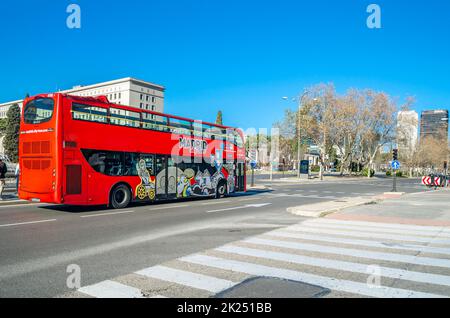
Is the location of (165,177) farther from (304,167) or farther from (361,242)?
(304,167)

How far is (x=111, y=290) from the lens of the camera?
4.70 metres

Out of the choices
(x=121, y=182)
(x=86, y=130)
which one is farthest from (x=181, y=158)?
(x=86, y=130)

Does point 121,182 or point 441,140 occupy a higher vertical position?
point 441,140

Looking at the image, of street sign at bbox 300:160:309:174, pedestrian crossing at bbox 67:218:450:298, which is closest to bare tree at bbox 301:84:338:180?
street sign at bbox 300:160:309:174

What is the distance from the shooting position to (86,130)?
42.8ft

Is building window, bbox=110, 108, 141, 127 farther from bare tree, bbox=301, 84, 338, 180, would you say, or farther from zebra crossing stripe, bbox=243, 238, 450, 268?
bare tree, bbox=301, 84, 338, 180

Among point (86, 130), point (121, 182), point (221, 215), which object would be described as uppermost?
point (86, 130)

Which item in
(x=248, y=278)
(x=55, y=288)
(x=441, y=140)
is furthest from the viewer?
(x=441, y=140)

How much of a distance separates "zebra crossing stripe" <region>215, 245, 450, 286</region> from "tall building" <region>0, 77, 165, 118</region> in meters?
38.1

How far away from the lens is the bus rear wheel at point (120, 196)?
1411cm

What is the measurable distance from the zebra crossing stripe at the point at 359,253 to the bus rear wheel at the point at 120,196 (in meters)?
7.56

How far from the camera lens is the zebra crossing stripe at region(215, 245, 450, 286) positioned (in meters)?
5.45

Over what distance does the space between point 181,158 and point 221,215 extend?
528 cm
